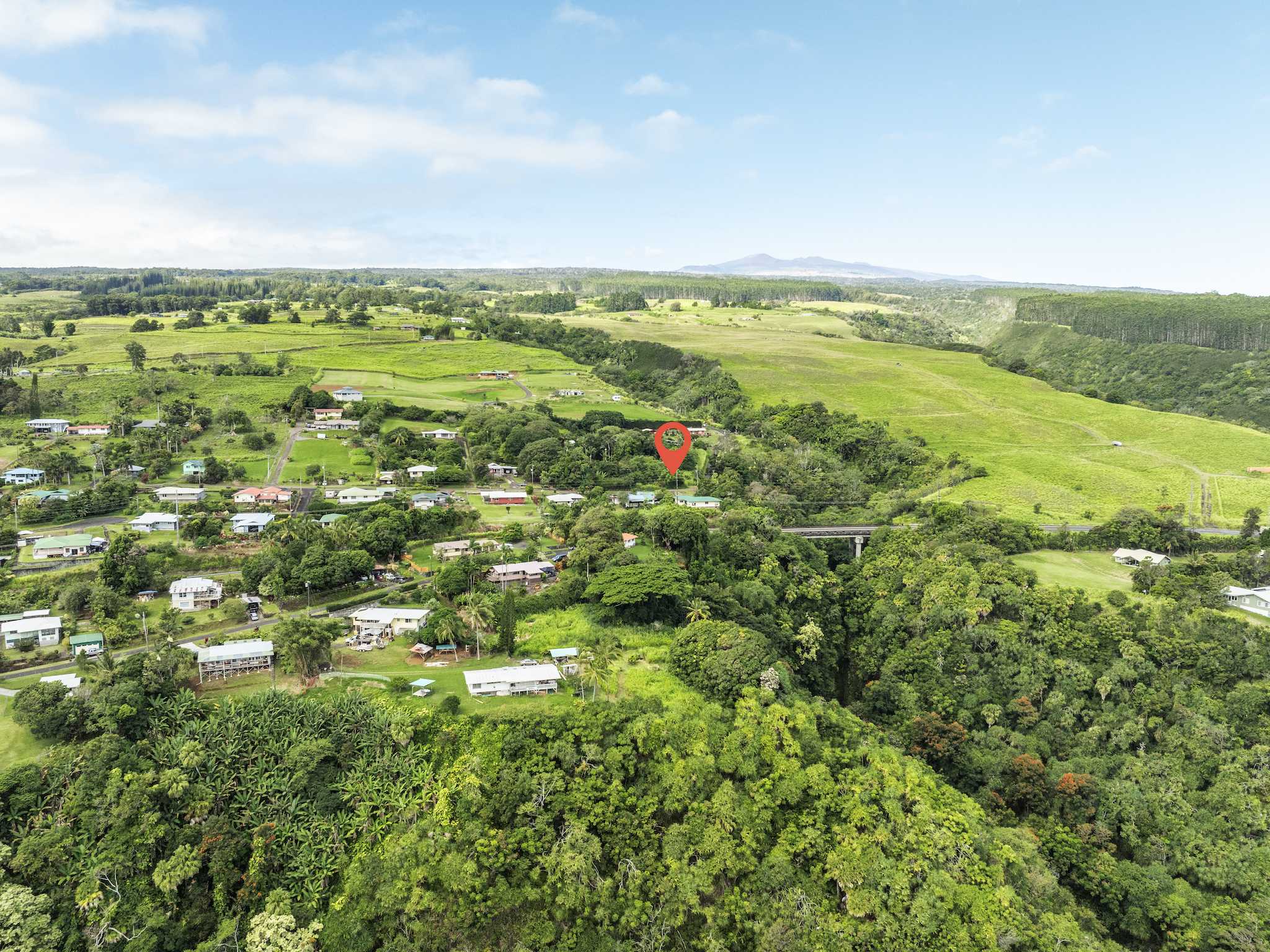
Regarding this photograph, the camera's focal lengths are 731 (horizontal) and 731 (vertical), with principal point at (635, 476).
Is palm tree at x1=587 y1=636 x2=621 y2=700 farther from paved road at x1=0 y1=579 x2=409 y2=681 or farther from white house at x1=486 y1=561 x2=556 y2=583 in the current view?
paved road at x1=0 y1=579 x2=409 y2=681

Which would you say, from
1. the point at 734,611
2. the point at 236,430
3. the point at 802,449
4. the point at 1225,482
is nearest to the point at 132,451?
the point at 236,430

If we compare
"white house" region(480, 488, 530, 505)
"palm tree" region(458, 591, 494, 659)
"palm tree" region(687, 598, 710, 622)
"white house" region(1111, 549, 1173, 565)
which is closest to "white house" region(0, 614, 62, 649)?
"palm tree" region(458, 591, 494, 659)

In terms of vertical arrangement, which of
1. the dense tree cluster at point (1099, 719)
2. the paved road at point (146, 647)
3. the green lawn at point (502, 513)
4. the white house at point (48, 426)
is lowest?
the dense tree cluster at point (1099, 719)

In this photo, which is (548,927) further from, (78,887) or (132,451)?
(132,451)

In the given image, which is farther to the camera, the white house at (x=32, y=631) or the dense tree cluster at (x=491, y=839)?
the white house at (x=32, y=631)

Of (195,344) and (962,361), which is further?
(962,361)

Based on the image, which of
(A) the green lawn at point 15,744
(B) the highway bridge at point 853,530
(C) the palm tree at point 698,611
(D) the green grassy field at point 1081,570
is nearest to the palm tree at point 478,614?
(C) the palm tree at point 698,611

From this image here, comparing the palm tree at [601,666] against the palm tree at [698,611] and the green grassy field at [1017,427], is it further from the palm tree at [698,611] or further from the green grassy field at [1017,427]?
the green grassy field at [1017,427]
